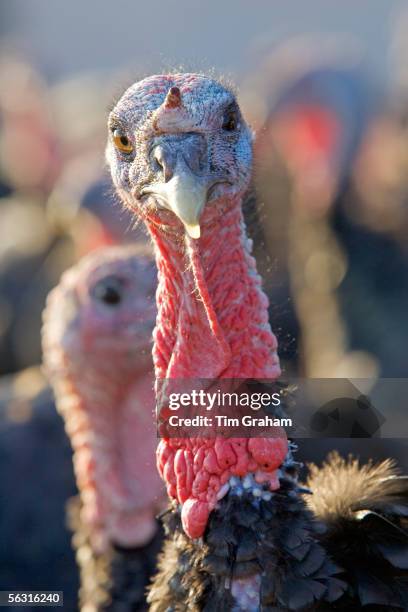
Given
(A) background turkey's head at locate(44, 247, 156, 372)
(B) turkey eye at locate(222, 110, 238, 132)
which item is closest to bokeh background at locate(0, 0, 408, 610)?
(B) turkey eye at locate(222, 110, 238, 132)

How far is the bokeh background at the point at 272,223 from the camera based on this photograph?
369 centimetres

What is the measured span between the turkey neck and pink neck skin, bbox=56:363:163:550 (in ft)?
3.08

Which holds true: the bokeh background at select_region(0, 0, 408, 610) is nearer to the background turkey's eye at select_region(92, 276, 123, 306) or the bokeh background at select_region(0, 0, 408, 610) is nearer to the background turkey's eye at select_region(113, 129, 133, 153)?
the background turkey's eye at select_region(113, 129, 133, 153)

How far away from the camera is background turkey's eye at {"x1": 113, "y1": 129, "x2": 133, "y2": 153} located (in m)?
2.45

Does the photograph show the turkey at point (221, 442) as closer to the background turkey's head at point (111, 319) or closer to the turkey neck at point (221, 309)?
the turkey neck at point (221, 309)

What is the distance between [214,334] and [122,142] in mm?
479

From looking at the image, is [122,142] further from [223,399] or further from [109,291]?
[109,291]

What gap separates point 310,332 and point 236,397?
3.30 m

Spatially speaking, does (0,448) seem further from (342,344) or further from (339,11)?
(339,11)

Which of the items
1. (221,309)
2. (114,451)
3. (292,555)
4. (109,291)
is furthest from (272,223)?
(292,555)

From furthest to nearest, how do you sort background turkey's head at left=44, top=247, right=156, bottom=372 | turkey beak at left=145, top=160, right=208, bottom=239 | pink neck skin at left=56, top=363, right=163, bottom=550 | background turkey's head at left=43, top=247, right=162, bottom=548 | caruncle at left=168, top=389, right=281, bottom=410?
background turkey's head at left=44, top=247, right=156, bottom=372, background turkey's head at left=43, top=247, right=162, bottom=548, pink neck skin at left=56, top=363, right=163, bottom=550, caruncle at left=168, top=389, right=281, bottom=410, turkey beak at left=145, top=160, right=208, bottom=239

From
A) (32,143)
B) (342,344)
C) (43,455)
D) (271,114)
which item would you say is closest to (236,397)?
(43,455)

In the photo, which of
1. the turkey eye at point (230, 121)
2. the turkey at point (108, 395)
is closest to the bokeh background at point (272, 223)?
the turkey eye at point (230, 121)

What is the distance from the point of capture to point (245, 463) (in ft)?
7.79
